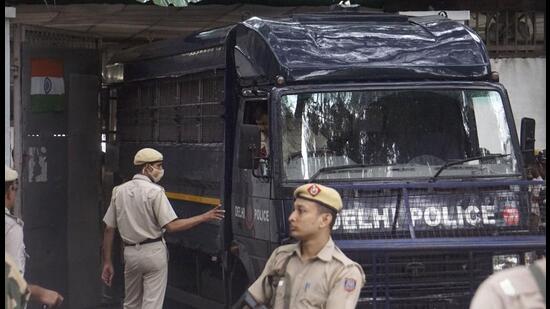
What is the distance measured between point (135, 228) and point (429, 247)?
281 centimetres

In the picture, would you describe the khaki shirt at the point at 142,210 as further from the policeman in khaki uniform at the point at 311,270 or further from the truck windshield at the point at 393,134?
the policeman in khaki uniform at the point at 311,270

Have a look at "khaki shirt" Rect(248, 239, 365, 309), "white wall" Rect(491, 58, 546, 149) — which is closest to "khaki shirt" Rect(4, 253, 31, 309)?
"khaki shirt" Rect(248, 239, 365, 309)

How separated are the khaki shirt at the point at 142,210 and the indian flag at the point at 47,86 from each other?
258 cm

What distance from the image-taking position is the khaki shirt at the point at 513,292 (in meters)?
3.81

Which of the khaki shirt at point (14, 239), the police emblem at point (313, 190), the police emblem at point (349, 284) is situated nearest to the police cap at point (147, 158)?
the khaki shirt at point (14, 239)

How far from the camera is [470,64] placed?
8.88m

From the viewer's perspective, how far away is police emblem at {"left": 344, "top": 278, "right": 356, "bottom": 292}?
563cm

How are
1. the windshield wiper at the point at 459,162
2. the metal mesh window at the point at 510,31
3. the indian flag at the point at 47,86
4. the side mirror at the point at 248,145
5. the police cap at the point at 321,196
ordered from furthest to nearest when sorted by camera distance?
the metal mesh window at the point at 510,31 → the indian flag at the point at 47,86 → the side mirror at the point at 248,145 → the windshield wiper at the point at 459,162 → the police cap at the point at 321,196

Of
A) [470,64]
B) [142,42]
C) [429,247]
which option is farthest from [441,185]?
[142,42]

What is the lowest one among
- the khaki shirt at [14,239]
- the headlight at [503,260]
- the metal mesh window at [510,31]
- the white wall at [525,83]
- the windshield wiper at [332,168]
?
the headlight at [503,260]

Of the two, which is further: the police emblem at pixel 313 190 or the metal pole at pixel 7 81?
the metal pole at pixel 7 81

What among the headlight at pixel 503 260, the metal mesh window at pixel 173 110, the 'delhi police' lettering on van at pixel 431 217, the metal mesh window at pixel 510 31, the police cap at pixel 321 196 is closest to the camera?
the police cap at pixel 321 196

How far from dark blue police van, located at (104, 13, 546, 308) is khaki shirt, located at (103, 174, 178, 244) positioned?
521mm

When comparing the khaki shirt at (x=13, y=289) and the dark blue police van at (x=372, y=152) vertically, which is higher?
the dark blue police van at (x=372, y=152)
